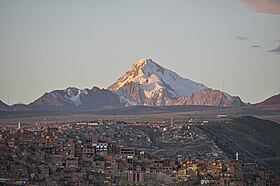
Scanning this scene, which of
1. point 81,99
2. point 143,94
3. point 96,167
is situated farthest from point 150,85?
point 96,167

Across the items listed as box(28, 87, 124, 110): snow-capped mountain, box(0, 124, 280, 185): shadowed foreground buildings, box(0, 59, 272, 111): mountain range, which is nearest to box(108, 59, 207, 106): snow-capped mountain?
box(0, 59, 272, 111): mountain range

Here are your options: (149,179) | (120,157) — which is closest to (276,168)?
(120,157)

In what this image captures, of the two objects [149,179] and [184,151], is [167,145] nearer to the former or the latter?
[184,151]

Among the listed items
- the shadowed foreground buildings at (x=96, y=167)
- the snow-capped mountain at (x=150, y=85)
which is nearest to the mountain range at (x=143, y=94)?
the snow-capped mountain at (x=150, y=85)

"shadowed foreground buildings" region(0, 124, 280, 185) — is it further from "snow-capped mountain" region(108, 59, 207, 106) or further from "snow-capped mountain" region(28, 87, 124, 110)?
"snow-capped mountain" region(108, 59, 207, 106)

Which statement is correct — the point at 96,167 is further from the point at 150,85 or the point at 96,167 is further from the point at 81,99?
the point at 150,85
